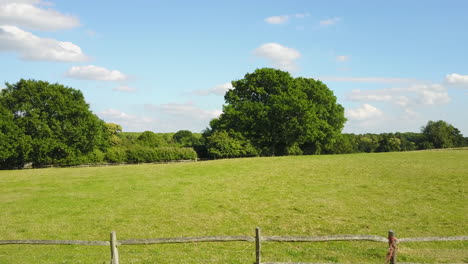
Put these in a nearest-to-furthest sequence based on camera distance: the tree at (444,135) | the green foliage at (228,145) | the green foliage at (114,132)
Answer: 1. the green foliage at (228,145)
2. the green foliage at (114,132)
3. the tree at (444,135)

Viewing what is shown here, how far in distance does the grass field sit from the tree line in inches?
699

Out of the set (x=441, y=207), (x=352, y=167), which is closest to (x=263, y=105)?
(x=352, y=167)

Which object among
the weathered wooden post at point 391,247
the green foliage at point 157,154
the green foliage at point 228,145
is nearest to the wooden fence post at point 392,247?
the weathered wooden post at point 391,247

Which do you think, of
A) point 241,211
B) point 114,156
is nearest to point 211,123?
point 114,156

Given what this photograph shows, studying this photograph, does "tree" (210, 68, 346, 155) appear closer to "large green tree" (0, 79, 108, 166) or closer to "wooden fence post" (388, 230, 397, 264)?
"large green tree" (0, 79, 108, 166)

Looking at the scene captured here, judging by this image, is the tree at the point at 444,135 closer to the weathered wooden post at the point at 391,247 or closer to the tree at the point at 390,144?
the tree at the point at 390,144

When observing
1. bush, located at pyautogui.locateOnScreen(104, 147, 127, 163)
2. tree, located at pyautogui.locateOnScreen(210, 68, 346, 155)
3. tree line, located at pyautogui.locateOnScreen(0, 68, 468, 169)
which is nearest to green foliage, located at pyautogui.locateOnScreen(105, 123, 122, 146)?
tree line, located at pyautogui.locateOnScreen(0, 68, 468, 169)

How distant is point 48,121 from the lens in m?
60.5

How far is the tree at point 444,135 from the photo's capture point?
110675mm

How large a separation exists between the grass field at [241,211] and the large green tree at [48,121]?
1673cm

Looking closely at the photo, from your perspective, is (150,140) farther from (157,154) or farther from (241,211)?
(241,211)

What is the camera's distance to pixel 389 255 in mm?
11562

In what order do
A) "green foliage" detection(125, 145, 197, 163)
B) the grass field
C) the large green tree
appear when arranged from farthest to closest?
"green foliage" detection(125, 145, 197, 163)
the large green tree
the grass field

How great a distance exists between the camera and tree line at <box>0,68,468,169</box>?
193 ft
